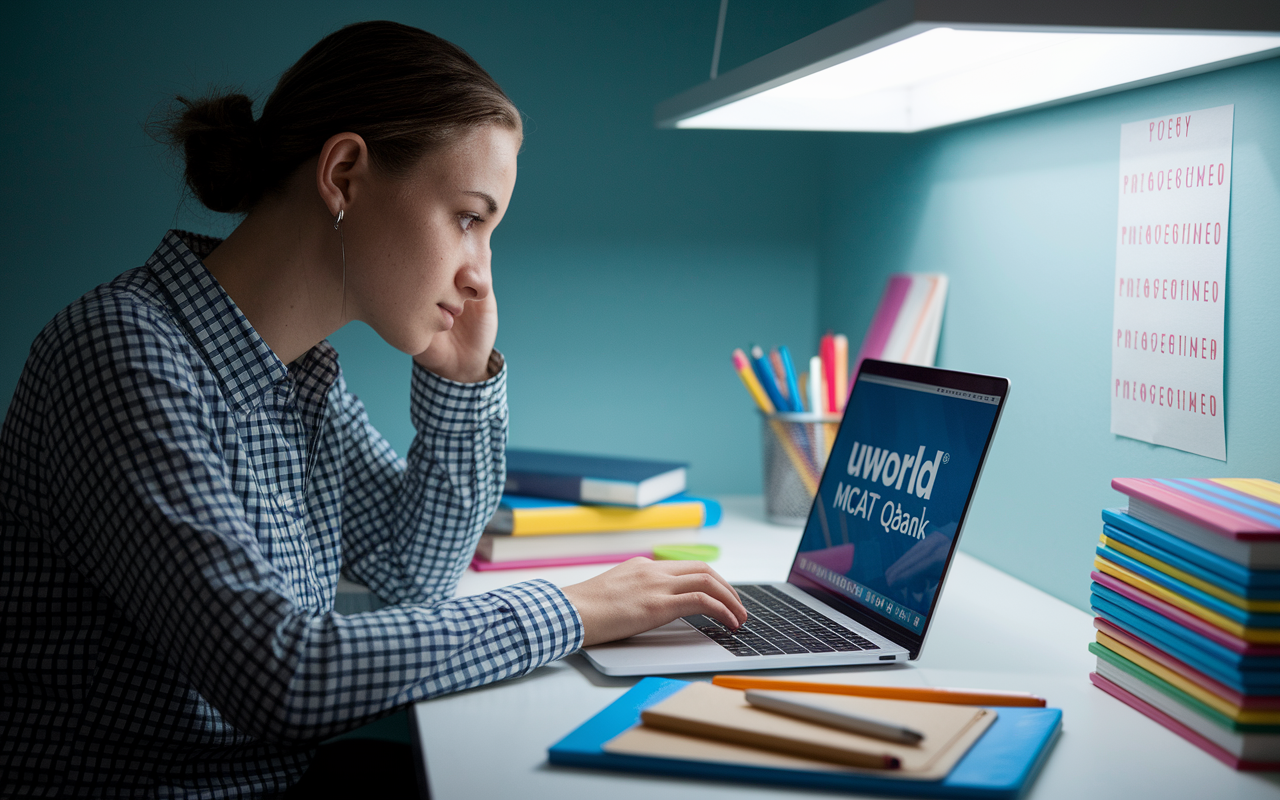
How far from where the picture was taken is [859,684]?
2.50 feet

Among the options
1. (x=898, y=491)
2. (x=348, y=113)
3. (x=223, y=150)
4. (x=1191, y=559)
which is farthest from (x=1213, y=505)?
(x=223, y=150)

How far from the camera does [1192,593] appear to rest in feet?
2.26

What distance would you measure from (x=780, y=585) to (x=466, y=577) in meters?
0.41

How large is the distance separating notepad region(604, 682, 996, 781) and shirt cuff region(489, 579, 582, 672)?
0.44 feet

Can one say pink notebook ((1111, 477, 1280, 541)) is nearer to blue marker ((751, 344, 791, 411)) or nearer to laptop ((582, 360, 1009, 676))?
laptop ((582, 360, 1009, 676))

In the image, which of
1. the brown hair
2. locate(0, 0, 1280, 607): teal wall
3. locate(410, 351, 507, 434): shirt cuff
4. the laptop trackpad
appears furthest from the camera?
locate(410, 351, 507, 434): shirt cuff

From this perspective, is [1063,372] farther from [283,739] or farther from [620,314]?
[283,739]

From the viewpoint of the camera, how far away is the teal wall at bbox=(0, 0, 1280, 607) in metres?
1.04

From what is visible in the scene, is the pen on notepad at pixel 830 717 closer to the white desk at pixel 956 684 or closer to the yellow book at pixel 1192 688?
the white desk at pixel 956 684

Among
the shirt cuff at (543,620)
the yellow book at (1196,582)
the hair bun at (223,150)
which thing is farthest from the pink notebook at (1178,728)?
the hair bun at (223,150)

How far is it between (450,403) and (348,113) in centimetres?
39

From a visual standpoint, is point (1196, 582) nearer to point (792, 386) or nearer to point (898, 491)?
point (898, 491)

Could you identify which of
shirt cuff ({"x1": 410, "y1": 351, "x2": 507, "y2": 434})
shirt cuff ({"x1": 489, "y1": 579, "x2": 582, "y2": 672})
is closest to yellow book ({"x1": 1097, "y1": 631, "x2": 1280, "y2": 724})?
shirt cuff ({"x1": 489, "y1": 579, "x2": 582, "y2": 672})

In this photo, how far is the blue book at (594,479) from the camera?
127 cm
